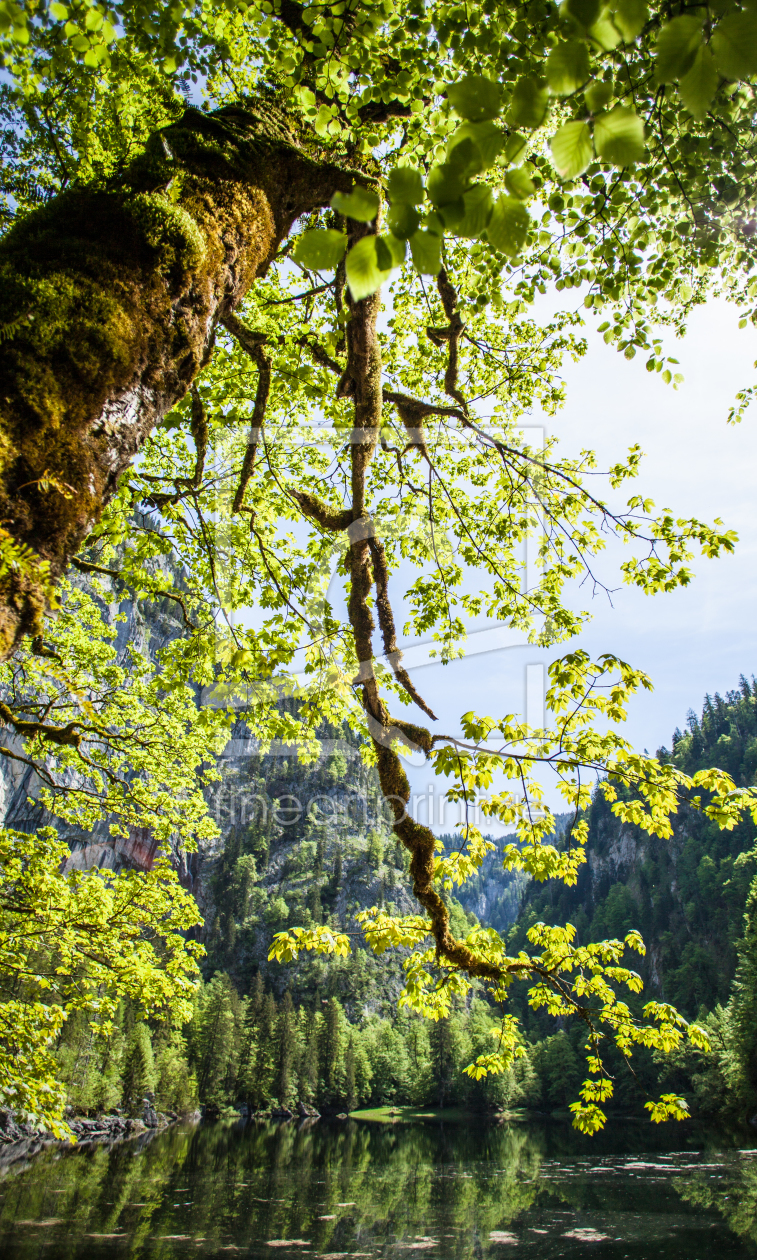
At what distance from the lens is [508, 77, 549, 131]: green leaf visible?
1.11 m

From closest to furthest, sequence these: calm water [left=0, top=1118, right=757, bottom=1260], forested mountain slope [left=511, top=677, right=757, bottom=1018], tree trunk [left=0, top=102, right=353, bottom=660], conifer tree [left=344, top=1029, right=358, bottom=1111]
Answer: tree trunk [left=0, top=102, right=353, bottom=660] → calm water [left=0, top=1118, right=757, bottom=1260] → conifer tree [left=344, top=1029, right=358, bottom=1111] → forested mountain slope [left=511, top=677, right=757, bottom=1018]

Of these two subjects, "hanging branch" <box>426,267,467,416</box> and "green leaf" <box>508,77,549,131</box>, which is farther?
"hanging branch" <box>426,267,467,416</box>

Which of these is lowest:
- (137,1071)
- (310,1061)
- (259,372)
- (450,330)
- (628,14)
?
(310,1061)

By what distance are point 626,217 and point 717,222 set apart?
2.11 ft

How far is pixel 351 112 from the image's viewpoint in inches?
153

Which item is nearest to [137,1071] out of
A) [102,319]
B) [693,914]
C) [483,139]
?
[102,319]

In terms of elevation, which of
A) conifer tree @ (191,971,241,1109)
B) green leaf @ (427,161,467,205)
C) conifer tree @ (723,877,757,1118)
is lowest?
conifer tree @ (191,971,241,1109)

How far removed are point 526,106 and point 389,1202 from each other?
28.4 metres

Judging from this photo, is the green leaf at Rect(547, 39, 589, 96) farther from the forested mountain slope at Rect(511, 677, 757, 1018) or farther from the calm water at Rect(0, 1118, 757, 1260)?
the forested mountain slope at Rect(511, 677, 757, 1018)

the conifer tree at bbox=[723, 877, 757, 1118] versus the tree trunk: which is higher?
the tree trunk

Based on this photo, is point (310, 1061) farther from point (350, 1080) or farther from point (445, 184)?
point (445, 184)

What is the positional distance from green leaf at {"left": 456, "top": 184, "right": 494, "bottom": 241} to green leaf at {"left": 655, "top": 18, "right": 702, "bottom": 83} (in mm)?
324

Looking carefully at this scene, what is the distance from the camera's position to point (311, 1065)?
59.8 metres

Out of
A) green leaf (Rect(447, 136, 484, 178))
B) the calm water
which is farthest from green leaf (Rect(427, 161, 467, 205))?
the calm water
